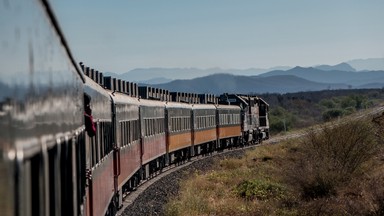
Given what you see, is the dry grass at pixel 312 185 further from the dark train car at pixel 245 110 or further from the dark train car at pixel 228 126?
the dark train car at pixel 245 110

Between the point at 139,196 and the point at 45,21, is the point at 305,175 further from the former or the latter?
the point at 45,21

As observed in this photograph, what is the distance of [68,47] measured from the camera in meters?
4.57

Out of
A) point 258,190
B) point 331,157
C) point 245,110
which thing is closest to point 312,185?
point 258,190

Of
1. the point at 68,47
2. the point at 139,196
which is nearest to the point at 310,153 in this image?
the point at 139,196

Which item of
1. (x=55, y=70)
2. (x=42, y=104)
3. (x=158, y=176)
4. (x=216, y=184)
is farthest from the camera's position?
(x=158, y=176)

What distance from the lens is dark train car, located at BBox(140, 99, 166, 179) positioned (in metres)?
21.3

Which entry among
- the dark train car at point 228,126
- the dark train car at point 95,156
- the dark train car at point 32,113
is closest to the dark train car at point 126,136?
the dark train car at point 95,156

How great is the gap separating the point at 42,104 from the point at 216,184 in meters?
21.3

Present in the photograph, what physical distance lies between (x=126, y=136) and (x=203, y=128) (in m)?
20.6

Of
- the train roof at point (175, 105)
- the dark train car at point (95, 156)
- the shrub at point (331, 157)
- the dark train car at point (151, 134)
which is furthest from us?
the train roof at point (175, 105)

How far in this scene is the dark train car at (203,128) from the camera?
34.6 meters

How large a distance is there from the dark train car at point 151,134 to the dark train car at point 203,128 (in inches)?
245

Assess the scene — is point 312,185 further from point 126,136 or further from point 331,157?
point 126,136

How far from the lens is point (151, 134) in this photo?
75.9ft
